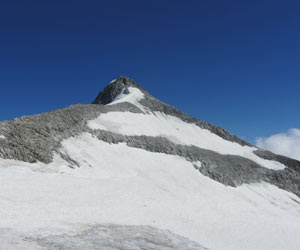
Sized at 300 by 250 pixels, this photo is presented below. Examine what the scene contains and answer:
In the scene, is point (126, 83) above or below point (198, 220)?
above

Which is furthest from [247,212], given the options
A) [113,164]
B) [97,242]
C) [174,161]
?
[97,242]

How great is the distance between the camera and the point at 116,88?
58.8 metres

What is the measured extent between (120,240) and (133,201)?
7173mm

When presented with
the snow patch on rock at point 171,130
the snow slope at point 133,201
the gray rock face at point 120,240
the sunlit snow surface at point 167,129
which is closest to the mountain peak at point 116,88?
the sunlit snow surface at point 167,129

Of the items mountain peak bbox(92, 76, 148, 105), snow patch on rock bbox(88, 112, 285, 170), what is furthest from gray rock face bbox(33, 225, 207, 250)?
mountain peak bbox(92, 76, 148, 105)

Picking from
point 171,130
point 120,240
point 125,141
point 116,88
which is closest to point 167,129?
point 171,130

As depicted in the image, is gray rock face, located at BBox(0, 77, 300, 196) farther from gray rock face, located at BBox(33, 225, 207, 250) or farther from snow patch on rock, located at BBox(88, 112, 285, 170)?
gray rock face, located at BBox(33, 225, 207, 250)

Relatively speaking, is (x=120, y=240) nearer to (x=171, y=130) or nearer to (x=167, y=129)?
(x=167, y=129)

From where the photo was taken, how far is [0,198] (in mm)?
13336

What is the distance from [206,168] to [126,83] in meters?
30.1

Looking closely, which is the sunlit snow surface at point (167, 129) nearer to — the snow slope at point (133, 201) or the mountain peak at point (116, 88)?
the mountain peak at point (116, 88)

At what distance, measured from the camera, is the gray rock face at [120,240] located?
9.84 metres

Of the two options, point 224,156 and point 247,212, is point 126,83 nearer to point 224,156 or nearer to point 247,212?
point 224,156

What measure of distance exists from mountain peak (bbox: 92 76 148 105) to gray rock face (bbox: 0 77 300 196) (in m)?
0.02
